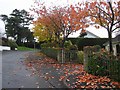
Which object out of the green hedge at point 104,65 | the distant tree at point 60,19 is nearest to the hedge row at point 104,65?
the green hedge at point 104,65

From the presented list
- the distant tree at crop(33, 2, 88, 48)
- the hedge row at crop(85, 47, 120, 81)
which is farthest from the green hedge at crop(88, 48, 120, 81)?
the distant tree at crop(33, 2, 88, 48)

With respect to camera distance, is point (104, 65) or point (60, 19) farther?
point (60, 19)

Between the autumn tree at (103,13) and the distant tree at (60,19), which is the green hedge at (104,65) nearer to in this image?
the autumn tree at (103,13)

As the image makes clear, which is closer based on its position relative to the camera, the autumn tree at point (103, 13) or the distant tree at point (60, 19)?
the autumn tree at point (103, 13)

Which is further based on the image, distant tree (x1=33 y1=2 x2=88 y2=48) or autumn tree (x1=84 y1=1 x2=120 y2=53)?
distant tree (x1=33 y1=2 x2=88 y2=48)

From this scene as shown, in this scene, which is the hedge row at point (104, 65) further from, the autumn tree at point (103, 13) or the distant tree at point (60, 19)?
the distant tree at point (60, 19)

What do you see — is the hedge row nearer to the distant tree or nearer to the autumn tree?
the autumn tree

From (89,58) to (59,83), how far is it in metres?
3.18

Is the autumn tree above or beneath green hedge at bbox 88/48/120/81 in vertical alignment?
above

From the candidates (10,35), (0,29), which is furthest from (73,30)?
(10,35)

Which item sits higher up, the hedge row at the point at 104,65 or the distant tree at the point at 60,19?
the distant tree at the point at 60,19

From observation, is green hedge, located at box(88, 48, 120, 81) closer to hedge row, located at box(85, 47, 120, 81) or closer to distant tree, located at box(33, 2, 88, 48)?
hedge row, located at box(85, 47, 120, 81)

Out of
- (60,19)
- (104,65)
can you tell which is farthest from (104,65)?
(60,19)

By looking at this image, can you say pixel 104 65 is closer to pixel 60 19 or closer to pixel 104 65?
pixel 104 65
